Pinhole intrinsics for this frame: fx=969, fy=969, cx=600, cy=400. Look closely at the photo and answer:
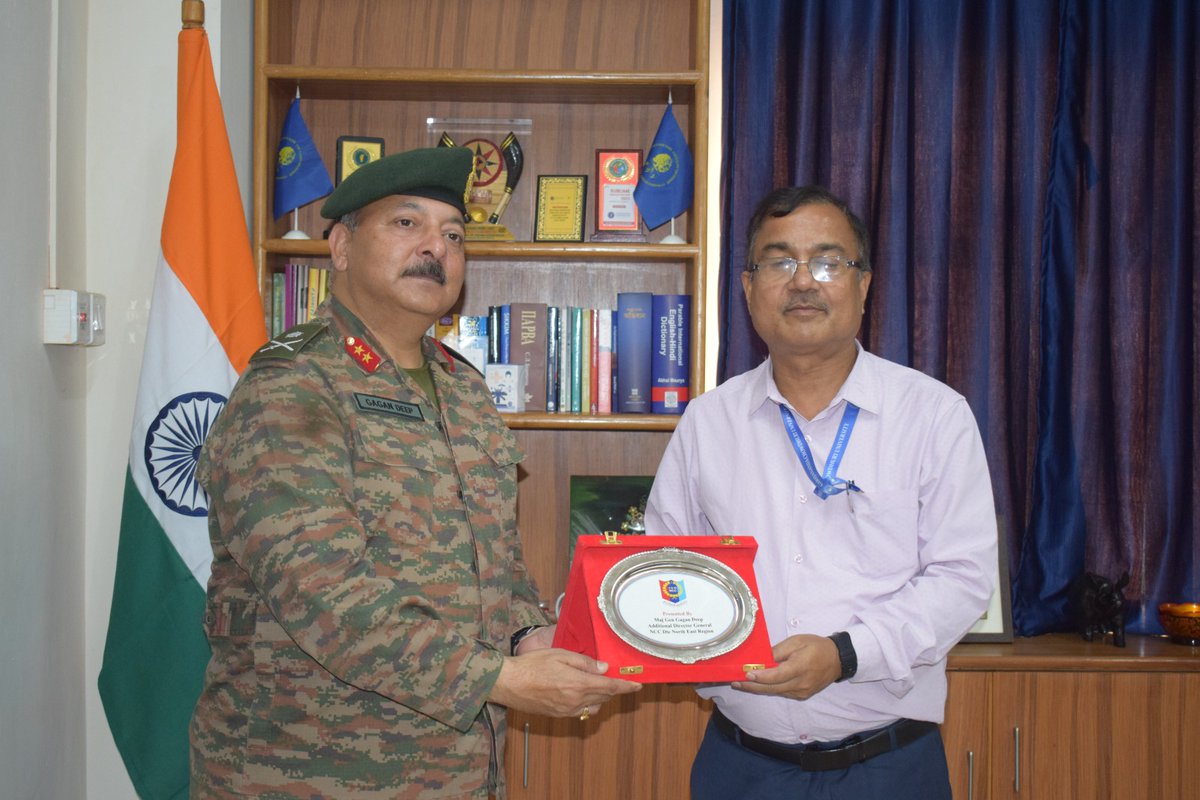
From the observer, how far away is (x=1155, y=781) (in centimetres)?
261

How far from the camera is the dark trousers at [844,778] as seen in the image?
1767mm

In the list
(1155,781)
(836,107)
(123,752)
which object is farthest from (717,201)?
(123,752)

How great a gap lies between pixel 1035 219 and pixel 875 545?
65.8 inches

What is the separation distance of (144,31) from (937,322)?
2.43 m

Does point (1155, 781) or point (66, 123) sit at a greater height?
point (66, 123)

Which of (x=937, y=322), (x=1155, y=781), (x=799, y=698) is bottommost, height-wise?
(x=1155, y=781)

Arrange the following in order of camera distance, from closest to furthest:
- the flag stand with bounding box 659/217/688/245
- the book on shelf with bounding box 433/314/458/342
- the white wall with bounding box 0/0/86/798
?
the white wall with bounding box 0/0/86/798
the flag stand with bounding box 659/217/688/245
the book on shelf with bounding box 433/314/458/342

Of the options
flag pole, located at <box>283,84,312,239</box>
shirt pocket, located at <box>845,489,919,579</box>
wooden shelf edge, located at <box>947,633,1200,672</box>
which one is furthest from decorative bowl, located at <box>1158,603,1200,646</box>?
flag pole, located at <box>283,84,312,239</box>

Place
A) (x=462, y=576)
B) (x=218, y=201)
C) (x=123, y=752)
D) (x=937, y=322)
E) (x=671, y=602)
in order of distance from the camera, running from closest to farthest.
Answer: (x=671, y=602) < (x=462, y=576) < (x=123, y=752) < (x=218, y=201) < (x=937, y=322)

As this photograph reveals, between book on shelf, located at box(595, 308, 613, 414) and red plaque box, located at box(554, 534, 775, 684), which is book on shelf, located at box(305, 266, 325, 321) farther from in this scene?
red plaque box, located at box(554, 534, 775, 684)

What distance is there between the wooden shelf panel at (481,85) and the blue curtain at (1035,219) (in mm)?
293

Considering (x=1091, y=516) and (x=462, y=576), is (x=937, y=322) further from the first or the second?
(x=462, y=576)

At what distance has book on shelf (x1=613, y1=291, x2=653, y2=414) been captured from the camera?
9.53 ft

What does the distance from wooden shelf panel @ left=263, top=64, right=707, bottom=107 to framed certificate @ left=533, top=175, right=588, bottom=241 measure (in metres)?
0.26
